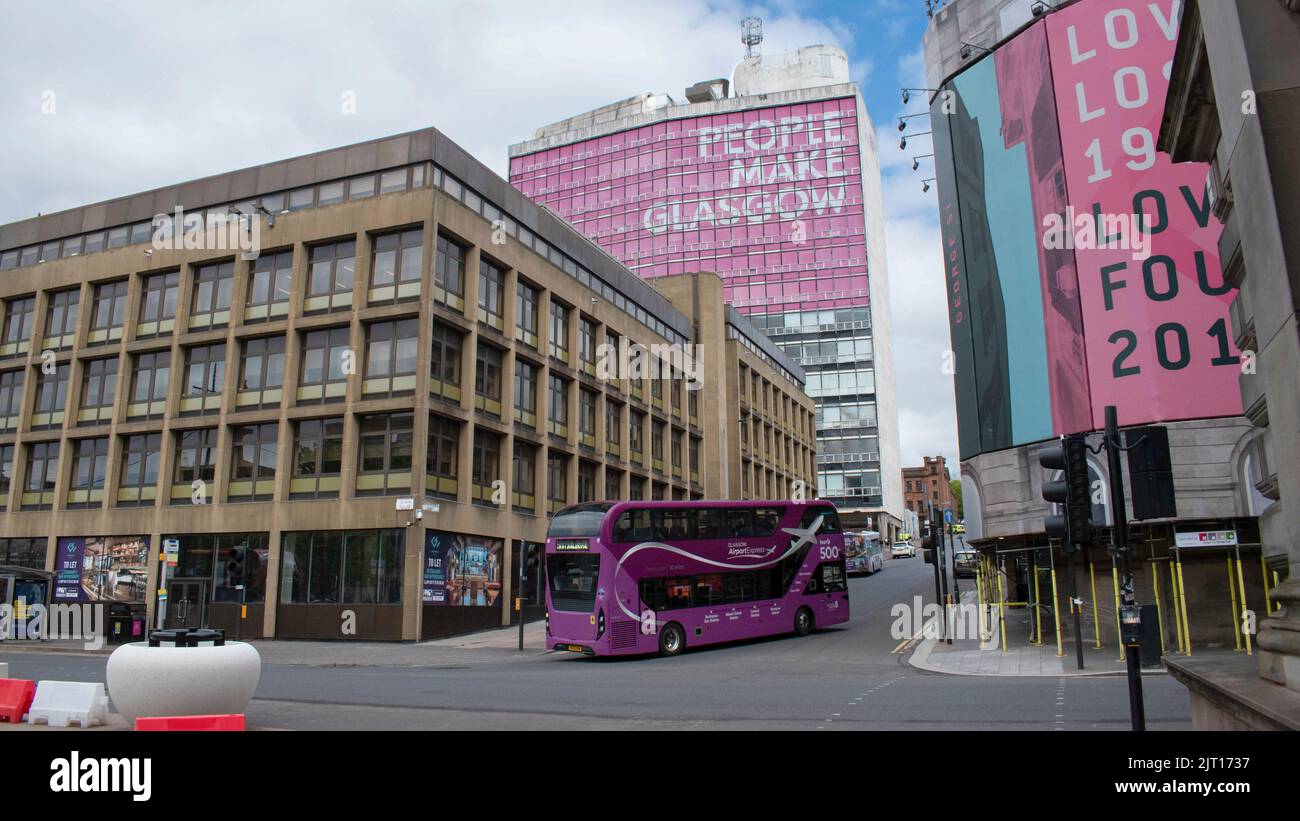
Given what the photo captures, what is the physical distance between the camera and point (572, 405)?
42.9 m

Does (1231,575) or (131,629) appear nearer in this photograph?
(1231,575)

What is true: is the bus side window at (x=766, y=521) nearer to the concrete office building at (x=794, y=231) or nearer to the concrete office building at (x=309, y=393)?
the concrete office building at (x=309, y=393)

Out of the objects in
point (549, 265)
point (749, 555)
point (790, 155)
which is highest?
point (790, 155)

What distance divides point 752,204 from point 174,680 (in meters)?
93.9

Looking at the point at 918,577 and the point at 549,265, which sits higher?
the point at 549,265

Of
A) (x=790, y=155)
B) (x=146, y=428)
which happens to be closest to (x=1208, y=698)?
(x=146, y=428)

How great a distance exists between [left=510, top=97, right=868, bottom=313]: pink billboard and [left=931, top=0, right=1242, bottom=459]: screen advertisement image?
222 feet

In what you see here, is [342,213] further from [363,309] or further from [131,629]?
[131,629]

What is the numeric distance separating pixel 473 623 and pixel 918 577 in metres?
33.4

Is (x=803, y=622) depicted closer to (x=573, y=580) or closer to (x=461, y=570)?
(x=573, y=580)

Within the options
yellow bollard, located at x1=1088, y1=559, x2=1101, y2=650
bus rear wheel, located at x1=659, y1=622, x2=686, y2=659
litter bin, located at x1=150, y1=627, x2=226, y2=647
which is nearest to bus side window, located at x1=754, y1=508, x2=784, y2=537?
bus rear wheel, located at x1=659, y1=622, x2=686, y2=659
